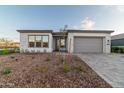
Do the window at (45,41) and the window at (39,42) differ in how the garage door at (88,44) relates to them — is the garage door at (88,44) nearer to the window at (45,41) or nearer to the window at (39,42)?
the window at (45,41)

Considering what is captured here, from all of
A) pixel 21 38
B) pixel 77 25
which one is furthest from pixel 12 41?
pixel 77 25

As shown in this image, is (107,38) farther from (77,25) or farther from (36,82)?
(36,82)

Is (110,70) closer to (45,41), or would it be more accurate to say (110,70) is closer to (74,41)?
(74,41)

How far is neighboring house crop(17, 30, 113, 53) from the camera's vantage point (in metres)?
16.2

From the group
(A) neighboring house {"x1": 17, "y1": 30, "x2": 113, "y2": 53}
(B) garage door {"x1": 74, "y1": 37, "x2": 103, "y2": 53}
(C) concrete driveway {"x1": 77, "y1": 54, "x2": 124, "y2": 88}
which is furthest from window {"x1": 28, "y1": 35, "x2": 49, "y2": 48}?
(C) concrete driveway {"x1": 77, "y1": 54, "x2": 124, "y2": 88}

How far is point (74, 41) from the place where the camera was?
17047mm

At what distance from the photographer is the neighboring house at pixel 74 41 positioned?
1617 cm

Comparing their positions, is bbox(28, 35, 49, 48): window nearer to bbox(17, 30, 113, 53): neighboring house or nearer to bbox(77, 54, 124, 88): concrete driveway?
bbox(17, 30, 113, 53): neighboring house

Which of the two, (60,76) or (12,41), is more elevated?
(12,41)

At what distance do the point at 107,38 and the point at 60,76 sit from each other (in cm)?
1289

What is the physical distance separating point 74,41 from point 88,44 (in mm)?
1912
